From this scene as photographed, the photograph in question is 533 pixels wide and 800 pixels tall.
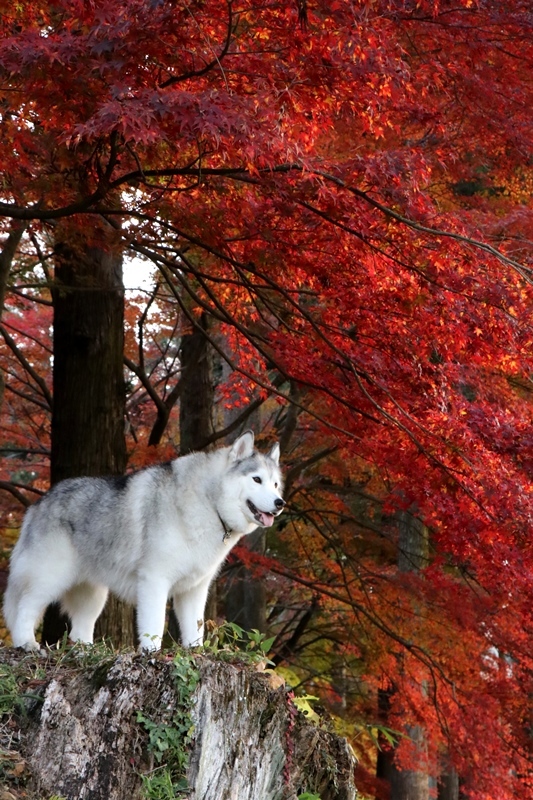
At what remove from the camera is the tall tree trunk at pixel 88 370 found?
9.93m

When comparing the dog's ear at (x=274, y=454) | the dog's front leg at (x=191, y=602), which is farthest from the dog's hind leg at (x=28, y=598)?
the dog's ear at (x=274, y=454)

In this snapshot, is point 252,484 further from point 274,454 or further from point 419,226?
point 419,226

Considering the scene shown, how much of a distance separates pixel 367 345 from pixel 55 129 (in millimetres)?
3140

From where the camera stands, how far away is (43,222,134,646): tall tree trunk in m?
9.93

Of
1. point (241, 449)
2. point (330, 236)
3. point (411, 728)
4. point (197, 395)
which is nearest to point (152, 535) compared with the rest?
point (241, 449)

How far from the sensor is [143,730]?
446 centimetres

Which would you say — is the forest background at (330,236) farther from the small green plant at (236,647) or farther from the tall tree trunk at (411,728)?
the small green plant at (236,647)

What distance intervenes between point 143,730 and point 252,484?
2.64 meters

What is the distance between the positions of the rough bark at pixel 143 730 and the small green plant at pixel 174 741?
0.09 ft

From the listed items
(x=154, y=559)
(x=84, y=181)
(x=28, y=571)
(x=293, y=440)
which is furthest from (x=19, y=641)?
(x=293, y=440)

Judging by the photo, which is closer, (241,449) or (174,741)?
(174,741)

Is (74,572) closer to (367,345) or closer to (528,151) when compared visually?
(367,345)

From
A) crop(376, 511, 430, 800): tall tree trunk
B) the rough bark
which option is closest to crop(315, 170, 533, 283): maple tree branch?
the rough bark

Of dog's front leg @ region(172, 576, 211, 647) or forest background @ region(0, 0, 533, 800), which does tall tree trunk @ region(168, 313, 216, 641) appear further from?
dog's front leg @ region(172, 576, 211, 647)
